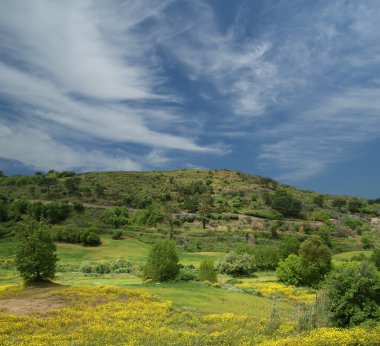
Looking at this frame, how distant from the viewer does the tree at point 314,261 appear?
60.9 m

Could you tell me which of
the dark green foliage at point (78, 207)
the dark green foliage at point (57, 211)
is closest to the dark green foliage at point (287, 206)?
the dark green foliage at point (78, 207)

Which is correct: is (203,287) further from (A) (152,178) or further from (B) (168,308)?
(A) (152,178)

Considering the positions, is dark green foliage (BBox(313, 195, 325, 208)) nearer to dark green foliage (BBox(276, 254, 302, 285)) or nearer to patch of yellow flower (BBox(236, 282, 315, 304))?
dark green foliage (BBox(276, 254, 302, 285))

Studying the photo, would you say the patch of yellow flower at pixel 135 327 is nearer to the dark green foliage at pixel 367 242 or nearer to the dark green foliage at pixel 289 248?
the dark green foliage at pixel 289 248

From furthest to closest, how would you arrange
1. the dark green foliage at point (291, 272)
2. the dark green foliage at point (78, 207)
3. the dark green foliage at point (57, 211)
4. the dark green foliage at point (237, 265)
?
the dark green foliage at point (78, 207) < the dark green foliage at point (57, 211) < the dark green foliage at point (237, 265) < the dark green foliage at point (291, 272)

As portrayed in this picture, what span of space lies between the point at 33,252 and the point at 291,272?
125 ft

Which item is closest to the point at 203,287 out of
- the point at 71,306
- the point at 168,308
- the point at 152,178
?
the point at 168,308

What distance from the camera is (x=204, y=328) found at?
97.1 ft

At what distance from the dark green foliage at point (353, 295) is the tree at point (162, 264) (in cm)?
2631

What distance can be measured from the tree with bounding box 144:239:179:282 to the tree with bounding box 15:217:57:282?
13598 mm

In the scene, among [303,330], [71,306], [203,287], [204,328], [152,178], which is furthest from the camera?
[152,178]

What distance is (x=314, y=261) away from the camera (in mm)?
61250

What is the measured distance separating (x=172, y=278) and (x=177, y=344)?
2871 centimetres

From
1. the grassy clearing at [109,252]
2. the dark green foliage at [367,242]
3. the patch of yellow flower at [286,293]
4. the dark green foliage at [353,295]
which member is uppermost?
the dark green foliage at [367,242]
